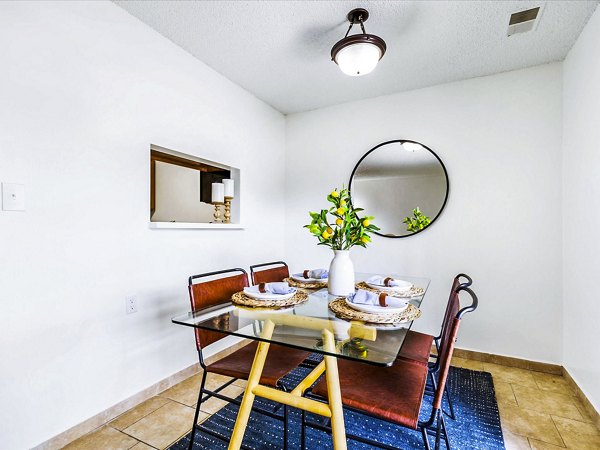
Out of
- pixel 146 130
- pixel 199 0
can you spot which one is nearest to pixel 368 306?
pixel 146 130

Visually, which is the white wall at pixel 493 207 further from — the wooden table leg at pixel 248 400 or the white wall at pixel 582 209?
the wooden table leg at pixel 248 400

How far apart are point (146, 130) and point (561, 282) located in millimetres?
3056

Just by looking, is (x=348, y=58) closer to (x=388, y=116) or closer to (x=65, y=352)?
(x=388, y=116)

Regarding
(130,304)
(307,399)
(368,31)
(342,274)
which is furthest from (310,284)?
(368,31)

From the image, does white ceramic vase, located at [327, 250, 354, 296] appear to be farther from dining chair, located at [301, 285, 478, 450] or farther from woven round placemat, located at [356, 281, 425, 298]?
dining chair, located at [301, 285, 478, 450]

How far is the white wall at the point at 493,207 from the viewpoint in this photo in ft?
7.99

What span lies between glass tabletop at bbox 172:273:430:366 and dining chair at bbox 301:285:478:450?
0.68ft

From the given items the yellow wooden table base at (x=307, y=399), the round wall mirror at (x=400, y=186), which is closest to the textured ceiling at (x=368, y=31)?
the round wall mirror at (x=400, y=186)

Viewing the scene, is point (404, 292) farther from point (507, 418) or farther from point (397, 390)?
point (507, 418)

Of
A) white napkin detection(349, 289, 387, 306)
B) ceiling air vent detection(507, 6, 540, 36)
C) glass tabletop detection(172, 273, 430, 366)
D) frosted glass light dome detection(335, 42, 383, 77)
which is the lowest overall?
glass tabletop detection(172, 273, 430, 366)

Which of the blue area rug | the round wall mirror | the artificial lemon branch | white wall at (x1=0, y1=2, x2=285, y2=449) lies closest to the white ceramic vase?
the artificial lemon branch

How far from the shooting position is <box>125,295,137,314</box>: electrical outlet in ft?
6.21

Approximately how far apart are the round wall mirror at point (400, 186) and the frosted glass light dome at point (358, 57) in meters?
1.13

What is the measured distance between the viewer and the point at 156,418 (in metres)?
1.81
